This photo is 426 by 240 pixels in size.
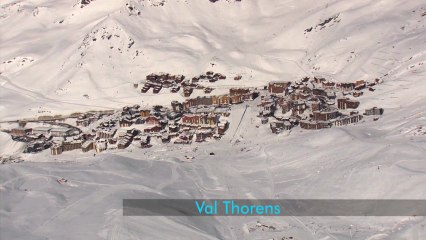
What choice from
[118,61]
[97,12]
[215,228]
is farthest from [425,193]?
[97,12]

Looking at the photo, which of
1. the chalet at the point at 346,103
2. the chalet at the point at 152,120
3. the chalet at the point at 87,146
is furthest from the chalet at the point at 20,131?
the chalet at the point at 346,103

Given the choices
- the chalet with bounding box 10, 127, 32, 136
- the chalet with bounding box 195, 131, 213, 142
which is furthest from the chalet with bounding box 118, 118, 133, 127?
the chalet with bounding box 10, 127, 32, 136

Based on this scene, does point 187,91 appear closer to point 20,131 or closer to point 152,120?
point 152,120

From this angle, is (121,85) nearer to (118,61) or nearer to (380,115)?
(118,61)

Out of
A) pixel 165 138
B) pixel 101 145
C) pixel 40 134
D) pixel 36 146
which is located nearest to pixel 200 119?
pixel 165 138

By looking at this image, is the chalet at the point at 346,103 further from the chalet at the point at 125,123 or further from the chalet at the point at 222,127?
the chalet at the point at 125,123

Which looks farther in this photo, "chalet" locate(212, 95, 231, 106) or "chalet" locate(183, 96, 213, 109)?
"chalet" locate(183, 96, 213, 109)

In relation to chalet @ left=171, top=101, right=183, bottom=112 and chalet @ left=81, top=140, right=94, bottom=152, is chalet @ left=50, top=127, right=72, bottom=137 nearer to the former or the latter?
chalet @ left=81, top=140, right=94, bottom=152
